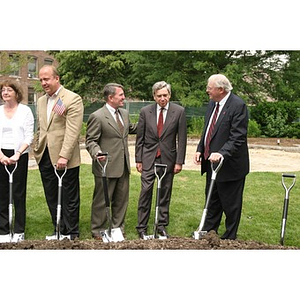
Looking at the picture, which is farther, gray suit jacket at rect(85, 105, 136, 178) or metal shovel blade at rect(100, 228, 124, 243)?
gray suit jacket at rect(85, 105, 136, 178)

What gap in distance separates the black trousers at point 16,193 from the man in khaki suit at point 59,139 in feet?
0.61

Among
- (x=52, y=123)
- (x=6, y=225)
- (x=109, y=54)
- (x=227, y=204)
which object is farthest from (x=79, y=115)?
(x=109, y=54)

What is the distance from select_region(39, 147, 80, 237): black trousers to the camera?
13.9 ft

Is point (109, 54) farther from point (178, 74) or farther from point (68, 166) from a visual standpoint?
point (68, 166)

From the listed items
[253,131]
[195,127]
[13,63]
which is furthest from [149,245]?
[253,131]

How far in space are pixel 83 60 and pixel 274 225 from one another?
2099 centimetres

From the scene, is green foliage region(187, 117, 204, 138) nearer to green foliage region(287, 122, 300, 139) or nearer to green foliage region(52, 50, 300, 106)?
green foliage region(52, 50, 300, 106)

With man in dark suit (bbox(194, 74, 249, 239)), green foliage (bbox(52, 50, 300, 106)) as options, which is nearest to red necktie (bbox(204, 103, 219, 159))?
man in dark suit (bbox(194, 74, 249, 239))

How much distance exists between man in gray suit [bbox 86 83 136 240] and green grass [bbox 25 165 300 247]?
28 centimetres

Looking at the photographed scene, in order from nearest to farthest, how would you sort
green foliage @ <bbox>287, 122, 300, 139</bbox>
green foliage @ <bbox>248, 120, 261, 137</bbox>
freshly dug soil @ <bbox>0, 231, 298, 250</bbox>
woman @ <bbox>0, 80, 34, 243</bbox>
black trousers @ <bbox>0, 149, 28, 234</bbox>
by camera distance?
freshly dug soil @ <bbox>0, 231, 298, 250</bbox>
woman @ <bbox>0, 80, 34, 243</bbox>
black trousers @ <bbox>0, 149, 28, 234</bbox>
green foliage @ <bbox>248, 120, 261, 137</bbox>
green foliage @ <bbox>287, 122, 300, 139</bbox>

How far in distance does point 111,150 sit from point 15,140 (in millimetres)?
948

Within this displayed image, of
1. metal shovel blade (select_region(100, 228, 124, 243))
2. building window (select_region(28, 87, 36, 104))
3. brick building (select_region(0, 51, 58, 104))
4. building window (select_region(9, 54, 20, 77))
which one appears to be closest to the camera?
metal shovel blade (select_region(100, 228, 124, 243))

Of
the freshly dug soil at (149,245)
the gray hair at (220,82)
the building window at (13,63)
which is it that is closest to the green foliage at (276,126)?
the building window at (13,63)

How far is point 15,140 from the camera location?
412 cm
